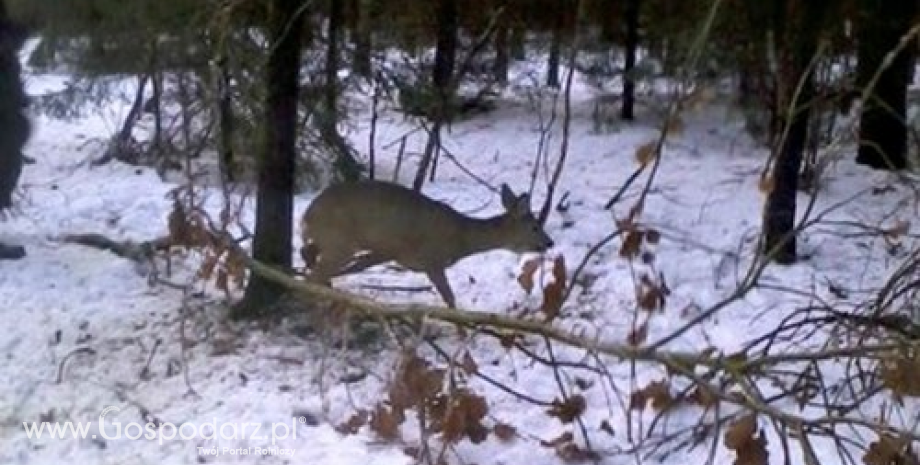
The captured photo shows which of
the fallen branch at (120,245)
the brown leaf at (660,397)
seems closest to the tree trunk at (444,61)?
the fallen branch at (120,245)

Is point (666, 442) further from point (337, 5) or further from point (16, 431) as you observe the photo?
point (337, 5)

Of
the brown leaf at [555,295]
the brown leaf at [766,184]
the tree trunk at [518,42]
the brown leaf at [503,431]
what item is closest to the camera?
the brown leaf at [766,184]

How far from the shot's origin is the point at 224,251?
18.9 feet

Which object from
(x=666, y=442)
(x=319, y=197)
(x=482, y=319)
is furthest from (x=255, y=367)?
(x=482, y=319)

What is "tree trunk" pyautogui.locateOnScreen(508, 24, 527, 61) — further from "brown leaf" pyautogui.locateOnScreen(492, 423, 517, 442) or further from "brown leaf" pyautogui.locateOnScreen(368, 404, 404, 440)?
"brown leaf" pyautogui.locateOnScreen(368, 404, 404, 440)

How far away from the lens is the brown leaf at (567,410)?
21.6 feet

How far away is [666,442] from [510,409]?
91 cm

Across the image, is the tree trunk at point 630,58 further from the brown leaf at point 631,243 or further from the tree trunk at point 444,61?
the brown leaf at point 631,243

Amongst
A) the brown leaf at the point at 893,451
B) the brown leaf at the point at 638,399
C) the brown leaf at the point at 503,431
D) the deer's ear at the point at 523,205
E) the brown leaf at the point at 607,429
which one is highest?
the deer's ear at the point at 523,205

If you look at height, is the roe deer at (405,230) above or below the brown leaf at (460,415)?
above

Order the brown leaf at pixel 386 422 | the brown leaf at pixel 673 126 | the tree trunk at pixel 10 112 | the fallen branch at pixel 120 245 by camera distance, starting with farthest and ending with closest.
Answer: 1. the tree trunk at pixel 10 112
2. the fallen branch at pixel 120 245
3. the brown leaf at pixel 386 422
4. the brown leaf at pixel 673 126

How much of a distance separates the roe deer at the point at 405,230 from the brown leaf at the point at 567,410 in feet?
5.38

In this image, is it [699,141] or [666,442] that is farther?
[699,141]

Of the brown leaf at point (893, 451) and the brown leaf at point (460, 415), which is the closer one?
the brown leaf at point (893, 451)
